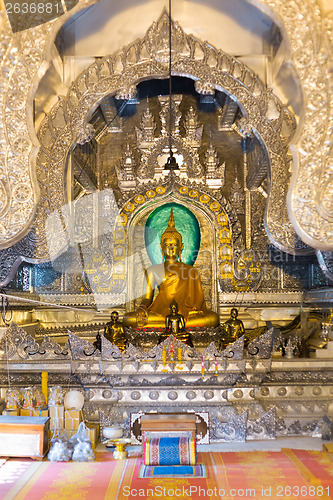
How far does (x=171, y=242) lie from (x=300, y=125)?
9.45 feet

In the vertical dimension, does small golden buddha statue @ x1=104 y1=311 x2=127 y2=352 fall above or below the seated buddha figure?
below

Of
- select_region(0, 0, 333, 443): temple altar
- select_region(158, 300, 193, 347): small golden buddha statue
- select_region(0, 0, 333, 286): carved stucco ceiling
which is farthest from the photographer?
select_region(158, 300, 193, 347): small golden buddha statue

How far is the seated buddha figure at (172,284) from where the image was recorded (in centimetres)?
687

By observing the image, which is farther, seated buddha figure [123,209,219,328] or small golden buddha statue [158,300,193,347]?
A: seated buddha figure [123,209,219,328]

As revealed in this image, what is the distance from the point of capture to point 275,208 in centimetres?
514

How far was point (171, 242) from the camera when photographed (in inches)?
282

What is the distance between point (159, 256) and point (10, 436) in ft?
12.6

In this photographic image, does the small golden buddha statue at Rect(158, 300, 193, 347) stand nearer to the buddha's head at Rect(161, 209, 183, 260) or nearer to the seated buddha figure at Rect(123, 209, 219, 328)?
the seated buddha figure at Rect(123, 209, 219, 328)

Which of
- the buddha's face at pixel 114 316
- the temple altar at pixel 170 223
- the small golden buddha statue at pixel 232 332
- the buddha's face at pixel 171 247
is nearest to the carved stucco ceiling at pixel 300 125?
the temple altar at pixel 170 223

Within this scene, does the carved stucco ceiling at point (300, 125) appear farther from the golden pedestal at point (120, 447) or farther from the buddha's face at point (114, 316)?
the golden pedestal at point (120, 447)

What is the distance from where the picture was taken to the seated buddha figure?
687cm

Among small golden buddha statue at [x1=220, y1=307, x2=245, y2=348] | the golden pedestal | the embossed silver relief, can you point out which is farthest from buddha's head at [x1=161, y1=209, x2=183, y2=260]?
the golden pedestal

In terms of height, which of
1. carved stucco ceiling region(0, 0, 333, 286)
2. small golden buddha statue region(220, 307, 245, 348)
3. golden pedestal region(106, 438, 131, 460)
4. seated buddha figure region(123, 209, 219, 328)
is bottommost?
golden pedestal region(106, 438, 131, 460)

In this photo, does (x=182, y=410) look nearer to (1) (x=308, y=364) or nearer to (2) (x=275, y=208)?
(1) (x=308, y=364)
